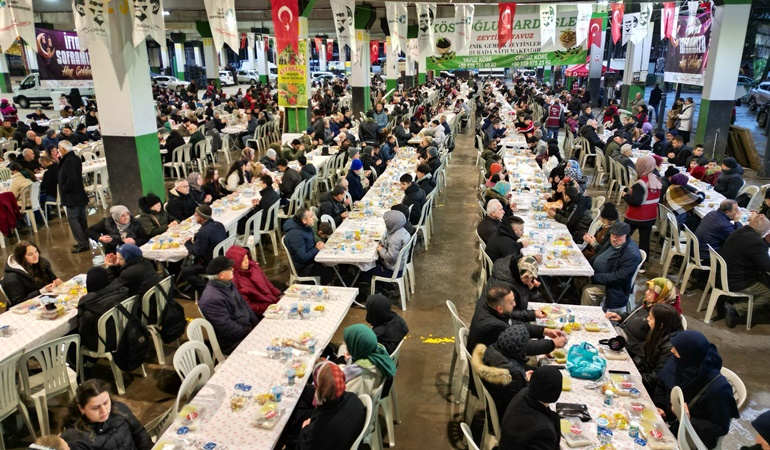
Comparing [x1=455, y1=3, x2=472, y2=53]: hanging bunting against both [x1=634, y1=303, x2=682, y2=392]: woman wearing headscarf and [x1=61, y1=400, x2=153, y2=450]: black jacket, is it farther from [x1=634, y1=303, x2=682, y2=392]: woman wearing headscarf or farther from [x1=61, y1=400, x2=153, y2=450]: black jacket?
[x1=61, y1=400, x2=153, y2=450]: black jacket

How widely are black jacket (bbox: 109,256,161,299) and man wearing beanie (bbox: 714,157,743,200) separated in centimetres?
936

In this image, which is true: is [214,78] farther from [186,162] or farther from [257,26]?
[186,162]

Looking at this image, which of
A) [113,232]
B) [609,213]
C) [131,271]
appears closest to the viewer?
[131,271]

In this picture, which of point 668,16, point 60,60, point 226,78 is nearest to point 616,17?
point 668,16

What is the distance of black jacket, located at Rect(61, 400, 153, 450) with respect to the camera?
11.6 feet

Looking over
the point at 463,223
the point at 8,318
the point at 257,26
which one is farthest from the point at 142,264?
the point at 257,26

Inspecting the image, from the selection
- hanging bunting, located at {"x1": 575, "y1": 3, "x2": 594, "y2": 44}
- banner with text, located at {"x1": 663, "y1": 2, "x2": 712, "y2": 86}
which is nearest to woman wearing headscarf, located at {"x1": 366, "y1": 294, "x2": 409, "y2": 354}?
hanging bunting, located at {"x1": 575, "y1": 3, "x2": 594, "y2": 44}

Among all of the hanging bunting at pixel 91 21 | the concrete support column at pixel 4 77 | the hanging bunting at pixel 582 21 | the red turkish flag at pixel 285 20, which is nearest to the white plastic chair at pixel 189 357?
the hanging bunting at pixel 91 21

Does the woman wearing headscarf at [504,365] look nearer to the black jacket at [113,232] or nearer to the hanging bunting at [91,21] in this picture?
the black jacket at [113,232]

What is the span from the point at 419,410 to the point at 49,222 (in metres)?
9.54

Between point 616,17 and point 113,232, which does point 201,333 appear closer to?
point 113,232

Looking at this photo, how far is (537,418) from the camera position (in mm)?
3359

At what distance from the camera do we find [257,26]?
3522 centimetres

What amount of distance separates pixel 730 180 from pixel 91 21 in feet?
36.5
